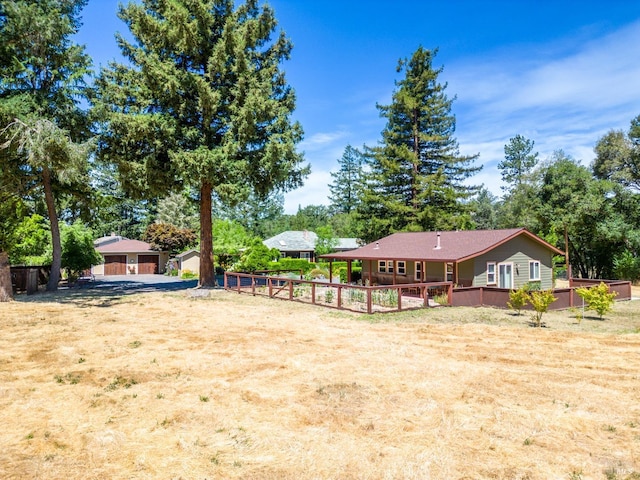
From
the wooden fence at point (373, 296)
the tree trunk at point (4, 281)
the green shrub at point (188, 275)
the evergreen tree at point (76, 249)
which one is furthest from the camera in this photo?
the green shrub at point (188, 275)

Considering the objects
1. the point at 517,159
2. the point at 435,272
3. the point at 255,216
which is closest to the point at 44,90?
the point at 435,272

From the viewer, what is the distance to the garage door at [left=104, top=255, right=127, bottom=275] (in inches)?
1900

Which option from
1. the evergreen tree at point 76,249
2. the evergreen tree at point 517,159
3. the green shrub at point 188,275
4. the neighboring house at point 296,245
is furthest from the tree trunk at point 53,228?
the evergreen tree at point 517,159

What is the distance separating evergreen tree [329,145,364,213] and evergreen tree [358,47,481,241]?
30094 mm

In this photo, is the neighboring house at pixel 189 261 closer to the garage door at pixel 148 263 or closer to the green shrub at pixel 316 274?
the garage door at pixel 148 263

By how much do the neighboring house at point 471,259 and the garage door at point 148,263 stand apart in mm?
31790

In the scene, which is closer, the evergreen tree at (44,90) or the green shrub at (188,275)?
the evergreen tree at (44,90)

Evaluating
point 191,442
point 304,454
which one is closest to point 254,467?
point 304,454

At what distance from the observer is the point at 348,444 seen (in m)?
5.00

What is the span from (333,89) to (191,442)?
2748 centimetres

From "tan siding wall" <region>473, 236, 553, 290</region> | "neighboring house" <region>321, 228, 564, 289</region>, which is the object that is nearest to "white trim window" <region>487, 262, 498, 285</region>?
"neighboring house" <region>321, 228, 564, 289</region>

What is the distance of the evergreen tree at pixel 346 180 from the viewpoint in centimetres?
7250

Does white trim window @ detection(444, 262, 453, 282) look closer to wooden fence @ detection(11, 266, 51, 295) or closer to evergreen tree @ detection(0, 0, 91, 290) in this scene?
evergreen tree @ detection(0, 0, 91, 290)

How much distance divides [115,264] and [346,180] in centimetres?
4109
